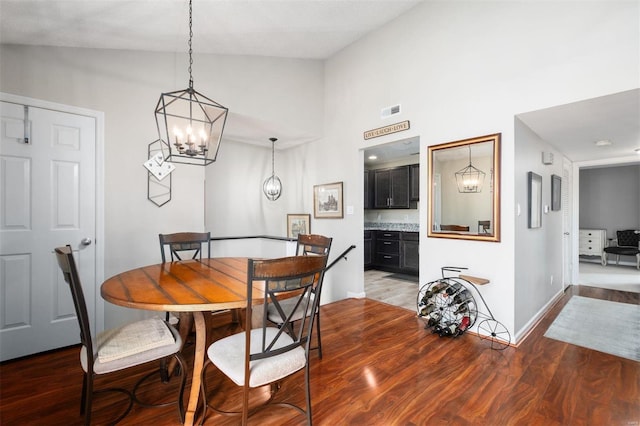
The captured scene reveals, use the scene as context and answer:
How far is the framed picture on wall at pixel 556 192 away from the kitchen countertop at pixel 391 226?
2379mm

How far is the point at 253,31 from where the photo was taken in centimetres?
334

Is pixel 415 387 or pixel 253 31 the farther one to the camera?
pixel 253 31

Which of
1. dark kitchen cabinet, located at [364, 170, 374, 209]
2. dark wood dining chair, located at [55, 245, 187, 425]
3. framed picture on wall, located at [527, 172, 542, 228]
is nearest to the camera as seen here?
dark wood dining chair, located at [55, 245, 187, 425]

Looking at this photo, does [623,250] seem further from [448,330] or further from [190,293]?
[190,293]

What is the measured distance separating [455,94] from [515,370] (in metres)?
2.65

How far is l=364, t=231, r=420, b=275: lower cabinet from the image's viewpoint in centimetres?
598

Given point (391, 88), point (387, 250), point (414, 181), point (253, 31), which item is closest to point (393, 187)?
point (414, 181)

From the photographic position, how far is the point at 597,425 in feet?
5.76

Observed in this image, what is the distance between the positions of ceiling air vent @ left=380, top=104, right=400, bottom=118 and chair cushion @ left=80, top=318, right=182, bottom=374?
331cm

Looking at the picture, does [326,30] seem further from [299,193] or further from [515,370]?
[515,370]

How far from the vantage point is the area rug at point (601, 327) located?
9.21ft

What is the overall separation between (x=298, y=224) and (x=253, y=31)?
121 inches

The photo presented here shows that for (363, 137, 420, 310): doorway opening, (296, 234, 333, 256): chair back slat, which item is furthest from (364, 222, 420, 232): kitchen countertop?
(296, 234, 333, 256): chair back slat

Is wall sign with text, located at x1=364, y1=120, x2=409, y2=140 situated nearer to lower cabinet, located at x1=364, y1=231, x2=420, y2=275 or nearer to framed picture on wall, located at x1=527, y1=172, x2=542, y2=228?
framed picture on wall, located at x1=527, y1=172, x2=542, y2=228
